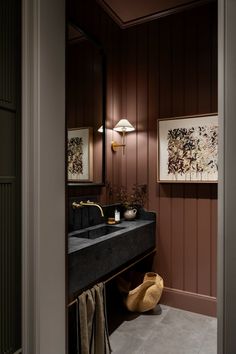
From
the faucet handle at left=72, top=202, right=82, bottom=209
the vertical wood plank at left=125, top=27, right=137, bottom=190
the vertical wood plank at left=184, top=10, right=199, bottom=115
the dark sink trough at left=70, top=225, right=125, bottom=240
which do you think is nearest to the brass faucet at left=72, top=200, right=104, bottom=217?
the faucet handle at left=72, top=202, right=82, bottom=209

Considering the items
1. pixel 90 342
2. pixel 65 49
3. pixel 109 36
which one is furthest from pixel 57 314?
pixel 109 36

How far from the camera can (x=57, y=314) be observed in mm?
1456

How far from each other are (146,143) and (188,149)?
471 millimetres

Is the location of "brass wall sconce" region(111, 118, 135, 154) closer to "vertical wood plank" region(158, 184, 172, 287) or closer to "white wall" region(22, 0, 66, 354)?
"vertical wood plank" region(158, 184, 172, 287)

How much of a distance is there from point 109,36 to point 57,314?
262 cm

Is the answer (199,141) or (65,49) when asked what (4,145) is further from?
(199,141)

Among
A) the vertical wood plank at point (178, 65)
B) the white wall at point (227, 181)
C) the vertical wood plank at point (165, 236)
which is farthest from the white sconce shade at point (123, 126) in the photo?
the white wall at point (227, 181)

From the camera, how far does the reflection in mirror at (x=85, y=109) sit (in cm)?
230

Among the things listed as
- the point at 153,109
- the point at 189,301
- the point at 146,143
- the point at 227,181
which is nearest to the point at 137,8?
the point at 153,109

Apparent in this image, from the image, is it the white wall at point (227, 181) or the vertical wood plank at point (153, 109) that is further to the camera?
the vertical wood plank at point (153, 109)

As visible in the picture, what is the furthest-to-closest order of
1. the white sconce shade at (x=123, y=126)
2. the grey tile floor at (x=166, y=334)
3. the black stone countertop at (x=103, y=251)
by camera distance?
1. the white sconce shade at (x=123, y=126)
2. the grey tile floor at (x=166, y=334)
3. the black stone countertop at (x=103, y=251)

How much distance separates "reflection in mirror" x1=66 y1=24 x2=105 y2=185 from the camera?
7.56 ft

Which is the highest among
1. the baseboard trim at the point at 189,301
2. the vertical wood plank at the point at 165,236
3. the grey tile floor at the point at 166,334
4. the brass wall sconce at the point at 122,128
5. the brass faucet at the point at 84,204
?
the brass wall sconce at the point at 122,128

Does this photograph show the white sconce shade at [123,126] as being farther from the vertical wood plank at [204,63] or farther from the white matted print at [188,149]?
the vertical wood plank at [204,63]
